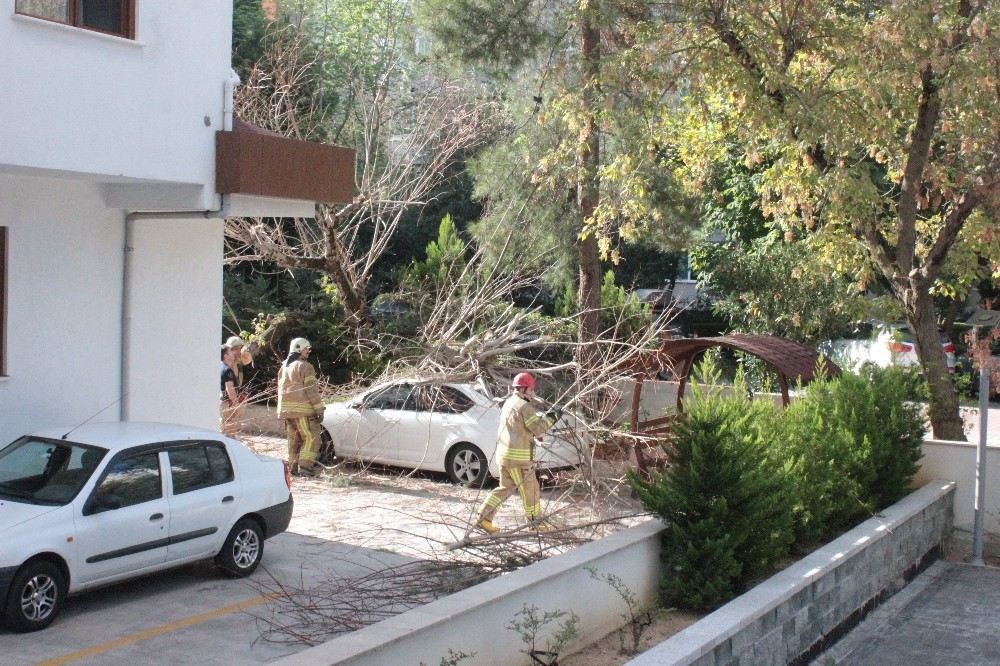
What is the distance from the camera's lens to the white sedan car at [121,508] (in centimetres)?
748

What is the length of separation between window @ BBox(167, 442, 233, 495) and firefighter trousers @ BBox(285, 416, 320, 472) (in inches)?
189

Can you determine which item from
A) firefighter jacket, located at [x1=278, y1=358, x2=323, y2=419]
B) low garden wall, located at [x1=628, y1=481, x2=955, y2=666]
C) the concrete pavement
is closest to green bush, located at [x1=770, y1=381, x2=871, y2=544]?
low garden wall, located at [x1=628, y1=481, x2=955, y2=666]

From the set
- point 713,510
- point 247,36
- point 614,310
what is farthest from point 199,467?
point 247,36

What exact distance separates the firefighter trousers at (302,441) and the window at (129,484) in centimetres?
550

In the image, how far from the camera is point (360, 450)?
14.4 metres

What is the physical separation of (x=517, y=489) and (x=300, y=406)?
4207 mm

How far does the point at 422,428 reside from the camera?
14.0m

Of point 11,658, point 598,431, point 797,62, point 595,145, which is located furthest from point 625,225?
point 11,658

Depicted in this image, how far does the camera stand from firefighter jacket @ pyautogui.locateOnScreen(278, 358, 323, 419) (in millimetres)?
13898

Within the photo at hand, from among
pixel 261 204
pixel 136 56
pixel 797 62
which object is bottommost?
pixel 261 204

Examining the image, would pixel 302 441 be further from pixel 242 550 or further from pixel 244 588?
pixel 244 588

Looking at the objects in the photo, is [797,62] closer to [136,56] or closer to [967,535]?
[967,535]

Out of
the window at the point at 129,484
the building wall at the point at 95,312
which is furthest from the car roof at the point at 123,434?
the building wall at the point at 95,312

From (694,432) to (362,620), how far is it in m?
2.76
